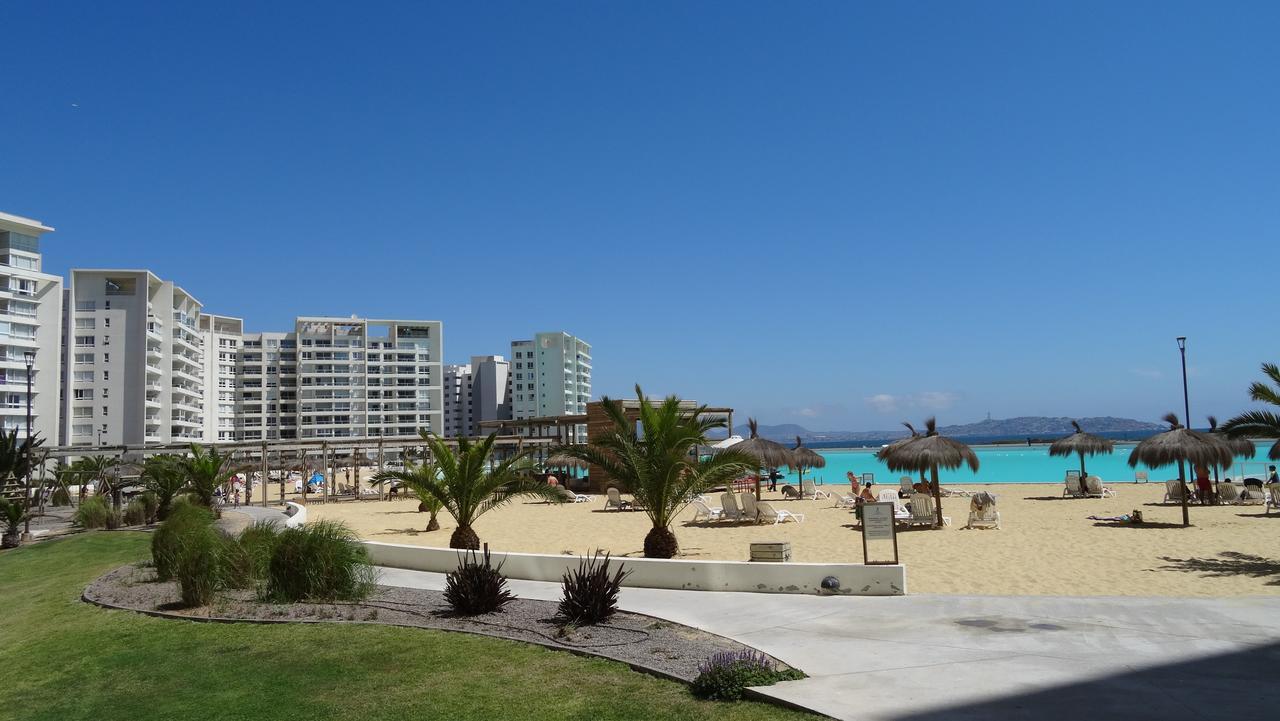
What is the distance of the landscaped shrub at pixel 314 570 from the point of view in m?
10.8

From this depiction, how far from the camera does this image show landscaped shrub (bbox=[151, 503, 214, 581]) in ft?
40.0

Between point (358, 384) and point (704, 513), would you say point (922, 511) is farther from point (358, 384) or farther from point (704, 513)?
point (358, 384)

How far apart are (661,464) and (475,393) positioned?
121m

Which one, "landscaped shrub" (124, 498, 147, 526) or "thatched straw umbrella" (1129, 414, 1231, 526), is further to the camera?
"landscaped shrub" (124, 498, 147, 526)

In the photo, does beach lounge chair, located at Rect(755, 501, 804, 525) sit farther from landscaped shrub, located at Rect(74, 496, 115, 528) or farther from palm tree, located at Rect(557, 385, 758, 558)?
landscaped shrub, located at Rect(74, 496, 115, 528)

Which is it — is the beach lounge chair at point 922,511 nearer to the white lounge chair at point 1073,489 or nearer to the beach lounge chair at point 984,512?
the beach lounge chair at point 984,512

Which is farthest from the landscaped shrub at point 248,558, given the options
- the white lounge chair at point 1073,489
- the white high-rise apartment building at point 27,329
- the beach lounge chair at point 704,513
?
the white high-rise apartment building at point 27,329

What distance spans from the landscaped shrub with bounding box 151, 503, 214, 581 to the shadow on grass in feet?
47.9

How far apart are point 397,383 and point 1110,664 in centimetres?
10280

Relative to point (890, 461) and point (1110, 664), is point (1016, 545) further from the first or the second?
point (1110, 664)

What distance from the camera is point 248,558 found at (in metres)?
12.0

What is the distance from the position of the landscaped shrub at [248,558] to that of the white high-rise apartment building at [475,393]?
382ft

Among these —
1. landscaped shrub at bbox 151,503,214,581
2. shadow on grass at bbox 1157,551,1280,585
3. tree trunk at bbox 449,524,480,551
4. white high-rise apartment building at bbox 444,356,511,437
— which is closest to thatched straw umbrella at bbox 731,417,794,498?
tree trunk at bbox 449,524,480,551

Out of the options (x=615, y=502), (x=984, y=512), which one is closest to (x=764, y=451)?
(x=615, y=502)
